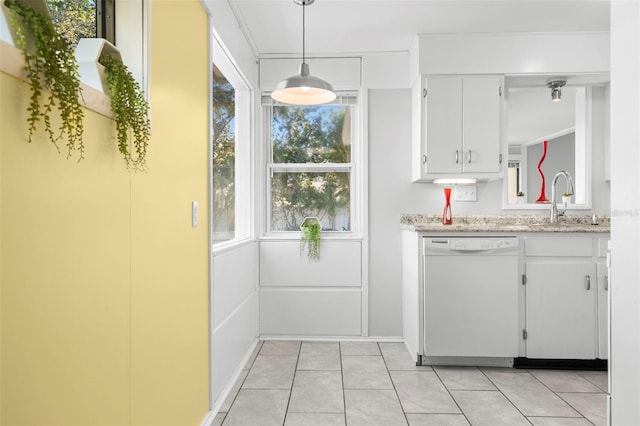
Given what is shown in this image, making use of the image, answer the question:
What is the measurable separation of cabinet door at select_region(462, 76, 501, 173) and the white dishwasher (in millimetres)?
763

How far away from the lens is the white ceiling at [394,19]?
2.79 metres

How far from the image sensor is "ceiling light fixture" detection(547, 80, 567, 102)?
11.0 feet

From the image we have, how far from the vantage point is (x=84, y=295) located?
1091 mm

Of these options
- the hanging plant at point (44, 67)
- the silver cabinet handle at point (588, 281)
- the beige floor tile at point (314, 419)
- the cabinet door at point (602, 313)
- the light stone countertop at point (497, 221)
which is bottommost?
the beige floor tile at point (314, 419)

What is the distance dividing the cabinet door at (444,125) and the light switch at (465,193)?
0.31m

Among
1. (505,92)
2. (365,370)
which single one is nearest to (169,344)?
(365,370)

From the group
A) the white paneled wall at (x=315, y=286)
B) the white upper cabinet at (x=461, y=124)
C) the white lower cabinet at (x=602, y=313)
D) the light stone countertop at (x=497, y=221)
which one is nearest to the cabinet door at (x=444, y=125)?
the white upper cabinet at (x=461, y=124)

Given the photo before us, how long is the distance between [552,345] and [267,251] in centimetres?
223

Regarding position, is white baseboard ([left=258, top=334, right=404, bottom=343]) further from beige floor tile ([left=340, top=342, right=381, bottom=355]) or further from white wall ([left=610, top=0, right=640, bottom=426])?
white wall ([left=610, top=0, right=640, bottom=426])

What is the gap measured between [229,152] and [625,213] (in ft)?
8.37

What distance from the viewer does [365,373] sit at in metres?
2.82

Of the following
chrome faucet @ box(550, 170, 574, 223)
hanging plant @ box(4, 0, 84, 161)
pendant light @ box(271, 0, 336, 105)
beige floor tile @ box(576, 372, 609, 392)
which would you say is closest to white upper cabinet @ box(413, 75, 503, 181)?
chrome faucet @ box(550, 170, 574, 223)

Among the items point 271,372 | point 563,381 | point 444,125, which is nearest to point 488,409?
point 563,381

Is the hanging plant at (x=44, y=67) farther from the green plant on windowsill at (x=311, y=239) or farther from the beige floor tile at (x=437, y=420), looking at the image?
the green plant on windowsill at (x=311, y=239)
